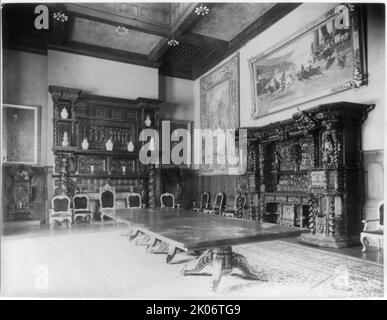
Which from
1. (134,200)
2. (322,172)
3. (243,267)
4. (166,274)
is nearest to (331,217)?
(322,172)

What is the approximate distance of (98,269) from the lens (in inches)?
155

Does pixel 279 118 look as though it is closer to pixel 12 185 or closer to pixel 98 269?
pixel 98 269

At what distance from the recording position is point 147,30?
770 centimetres

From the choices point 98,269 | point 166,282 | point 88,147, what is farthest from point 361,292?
point 88,147

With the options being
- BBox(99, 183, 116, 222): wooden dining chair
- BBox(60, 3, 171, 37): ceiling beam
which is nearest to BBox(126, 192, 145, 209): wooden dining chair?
BBox(99, 183, 116, 222): wooden dining chair

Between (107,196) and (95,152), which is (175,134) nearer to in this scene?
(95,152)

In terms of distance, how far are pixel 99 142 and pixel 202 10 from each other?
4492mm

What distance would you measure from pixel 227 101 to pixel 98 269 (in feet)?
20.3

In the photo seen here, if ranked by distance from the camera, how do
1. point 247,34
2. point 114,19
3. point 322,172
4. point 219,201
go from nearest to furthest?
1. point 322,172
2. point 114,19
3. point 247,34
4. point 219,201

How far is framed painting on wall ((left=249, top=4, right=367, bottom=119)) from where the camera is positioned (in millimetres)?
5228

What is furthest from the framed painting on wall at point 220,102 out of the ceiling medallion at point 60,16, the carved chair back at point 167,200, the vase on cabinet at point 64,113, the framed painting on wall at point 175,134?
the ceiling medallion at point 60,16

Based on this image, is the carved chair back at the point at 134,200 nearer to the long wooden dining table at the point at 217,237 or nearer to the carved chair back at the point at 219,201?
the carved chair back at the point at 219,201

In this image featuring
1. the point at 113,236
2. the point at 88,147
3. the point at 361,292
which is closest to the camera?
the point at 361,292

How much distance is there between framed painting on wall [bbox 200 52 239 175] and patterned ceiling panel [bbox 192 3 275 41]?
2.28ft
